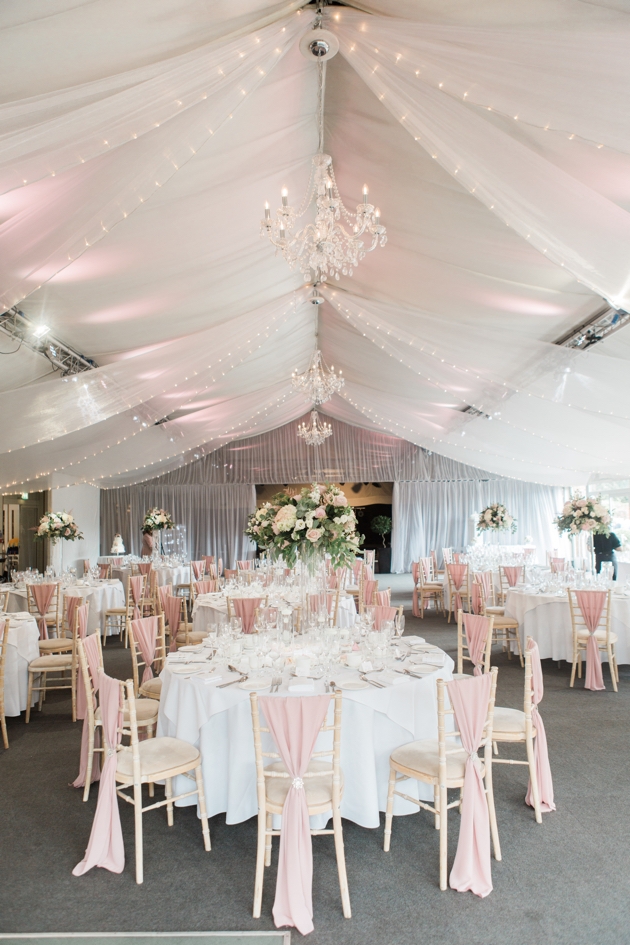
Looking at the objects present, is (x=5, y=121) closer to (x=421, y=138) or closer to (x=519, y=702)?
(x=421, y=138)

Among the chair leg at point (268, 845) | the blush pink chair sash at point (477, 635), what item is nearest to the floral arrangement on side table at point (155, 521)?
the blush pink chair sash at point (477, 635)

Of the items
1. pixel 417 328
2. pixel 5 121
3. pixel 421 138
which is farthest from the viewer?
pixel 417 328

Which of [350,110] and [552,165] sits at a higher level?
[350,110]

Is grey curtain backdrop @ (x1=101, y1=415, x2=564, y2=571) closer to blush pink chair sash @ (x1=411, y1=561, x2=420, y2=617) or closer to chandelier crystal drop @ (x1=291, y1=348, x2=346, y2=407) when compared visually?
blush pink chair sash @ (x1=411, y1=561, x2=420, y2=617)

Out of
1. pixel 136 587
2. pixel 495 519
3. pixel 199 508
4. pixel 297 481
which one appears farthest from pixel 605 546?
pixel 199 508

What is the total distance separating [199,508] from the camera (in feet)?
61.7

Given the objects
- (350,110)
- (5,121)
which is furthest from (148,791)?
(350,110)

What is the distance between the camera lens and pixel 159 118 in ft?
10.1

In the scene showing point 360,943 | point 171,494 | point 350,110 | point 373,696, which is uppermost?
point 350,110

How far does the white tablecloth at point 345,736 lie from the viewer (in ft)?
12.3

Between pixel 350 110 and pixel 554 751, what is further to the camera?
pixel 554 751

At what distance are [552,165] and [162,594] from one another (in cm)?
615

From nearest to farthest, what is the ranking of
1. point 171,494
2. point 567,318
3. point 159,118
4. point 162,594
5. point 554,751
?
point 159,118
point 554,751
point 567,318
point 162,594
point 171,494

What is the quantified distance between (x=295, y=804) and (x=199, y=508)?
1608cm
